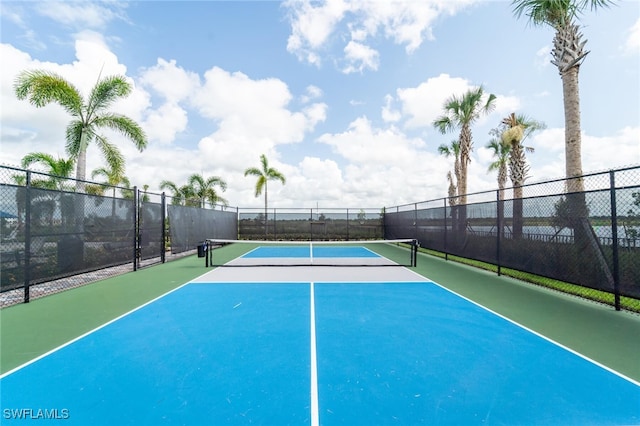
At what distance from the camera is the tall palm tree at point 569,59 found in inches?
299

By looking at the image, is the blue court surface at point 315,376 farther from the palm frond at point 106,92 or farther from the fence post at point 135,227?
the palm frond at point 106,92

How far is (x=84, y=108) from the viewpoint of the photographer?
1115 cm

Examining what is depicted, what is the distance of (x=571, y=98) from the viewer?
7734mm

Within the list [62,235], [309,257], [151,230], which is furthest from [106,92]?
[309,257]

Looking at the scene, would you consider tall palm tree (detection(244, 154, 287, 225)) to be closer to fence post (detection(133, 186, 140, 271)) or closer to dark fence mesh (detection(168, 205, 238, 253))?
dark fence mesh (detection(168, 205, 238, 253))

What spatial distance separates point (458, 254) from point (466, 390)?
851cm

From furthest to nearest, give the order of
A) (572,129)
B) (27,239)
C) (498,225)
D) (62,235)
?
(498,225) → (572,129) → (62,235) → (27,239)

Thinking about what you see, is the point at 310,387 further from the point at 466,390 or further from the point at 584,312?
the point at 584,312

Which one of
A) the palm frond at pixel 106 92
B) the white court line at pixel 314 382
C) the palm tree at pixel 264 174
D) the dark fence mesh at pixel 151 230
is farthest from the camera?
the palm tree at pixel 264 174

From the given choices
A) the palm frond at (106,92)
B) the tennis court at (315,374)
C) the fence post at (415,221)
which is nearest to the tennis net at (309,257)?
the fence post at (415,221)

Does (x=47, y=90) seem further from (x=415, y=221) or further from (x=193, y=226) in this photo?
(x=415, y=221)

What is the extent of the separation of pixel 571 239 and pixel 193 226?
13.5 metres

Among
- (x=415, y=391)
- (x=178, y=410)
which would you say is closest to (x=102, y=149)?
(x=178, y=410)

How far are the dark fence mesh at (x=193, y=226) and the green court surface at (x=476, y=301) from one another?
397 centimetres
